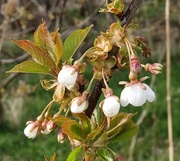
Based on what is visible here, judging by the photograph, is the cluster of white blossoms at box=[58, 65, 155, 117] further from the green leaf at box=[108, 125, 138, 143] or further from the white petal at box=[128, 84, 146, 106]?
the green leaf at box=[108, 125, 138, 143]

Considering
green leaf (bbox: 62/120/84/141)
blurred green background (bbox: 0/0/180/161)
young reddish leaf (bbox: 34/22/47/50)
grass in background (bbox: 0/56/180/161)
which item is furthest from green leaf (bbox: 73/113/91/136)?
grass in background (bbox: 0/56/180/161)

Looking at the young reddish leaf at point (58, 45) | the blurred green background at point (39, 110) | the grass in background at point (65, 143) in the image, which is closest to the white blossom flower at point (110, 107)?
the young reddish leaf at point (58, 45)

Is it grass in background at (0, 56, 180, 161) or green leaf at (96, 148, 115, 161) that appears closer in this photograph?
green leaf at (96, 148, 115, 161)

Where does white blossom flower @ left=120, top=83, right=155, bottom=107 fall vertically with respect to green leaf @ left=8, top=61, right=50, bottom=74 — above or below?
below

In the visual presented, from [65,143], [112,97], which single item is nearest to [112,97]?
[112,97]

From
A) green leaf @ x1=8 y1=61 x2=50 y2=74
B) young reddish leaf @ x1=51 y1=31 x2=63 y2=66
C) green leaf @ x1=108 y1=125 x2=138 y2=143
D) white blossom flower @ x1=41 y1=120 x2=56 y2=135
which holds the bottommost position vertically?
green leaf @ x1=108 y1=125 x2=138 y2=143

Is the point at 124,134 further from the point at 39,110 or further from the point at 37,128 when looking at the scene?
the point at 39,110

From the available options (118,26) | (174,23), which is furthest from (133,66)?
(174,23)
